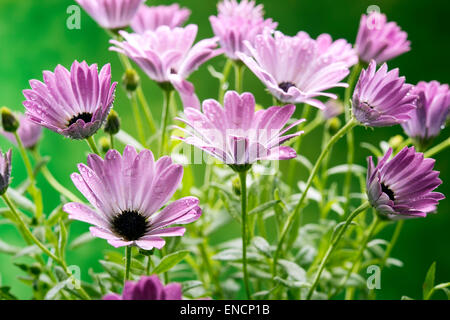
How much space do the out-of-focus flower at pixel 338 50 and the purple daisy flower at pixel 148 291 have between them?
0.26 m

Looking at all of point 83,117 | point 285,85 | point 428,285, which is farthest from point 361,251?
point 83,117

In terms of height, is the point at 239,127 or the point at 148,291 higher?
the point at 239,127

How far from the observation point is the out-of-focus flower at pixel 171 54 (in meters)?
0.47

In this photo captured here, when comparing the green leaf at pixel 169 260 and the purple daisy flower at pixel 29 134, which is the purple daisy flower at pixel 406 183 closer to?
the green leaf at pixel 169 260

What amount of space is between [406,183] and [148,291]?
20cm

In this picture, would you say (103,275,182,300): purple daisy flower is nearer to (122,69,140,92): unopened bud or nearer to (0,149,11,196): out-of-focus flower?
(0,149,11,196): out-of-focus flower

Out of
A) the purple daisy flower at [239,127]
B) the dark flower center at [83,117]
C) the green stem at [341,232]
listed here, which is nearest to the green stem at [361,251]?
the green stem at [341,232]

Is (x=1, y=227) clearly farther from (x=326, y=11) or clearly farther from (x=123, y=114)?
(x=326, y=11)

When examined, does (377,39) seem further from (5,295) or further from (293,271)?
(5,295)

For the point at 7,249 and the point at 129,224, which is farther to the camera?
the point at 7,249

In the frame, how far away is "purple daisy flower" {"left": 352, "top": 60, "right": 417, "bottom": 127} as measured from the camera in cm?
41

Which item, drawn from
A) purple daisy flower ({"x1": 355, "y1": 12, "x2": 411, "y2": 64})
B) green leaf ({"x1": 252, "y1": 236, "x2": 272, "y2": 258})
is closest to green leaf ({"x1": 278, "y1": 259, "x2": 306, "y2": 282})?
green leaf ({"x1": 252, "y1": 236, "x2": 272, "y2": 258})

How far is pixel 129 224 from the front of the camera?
0.41 meters
